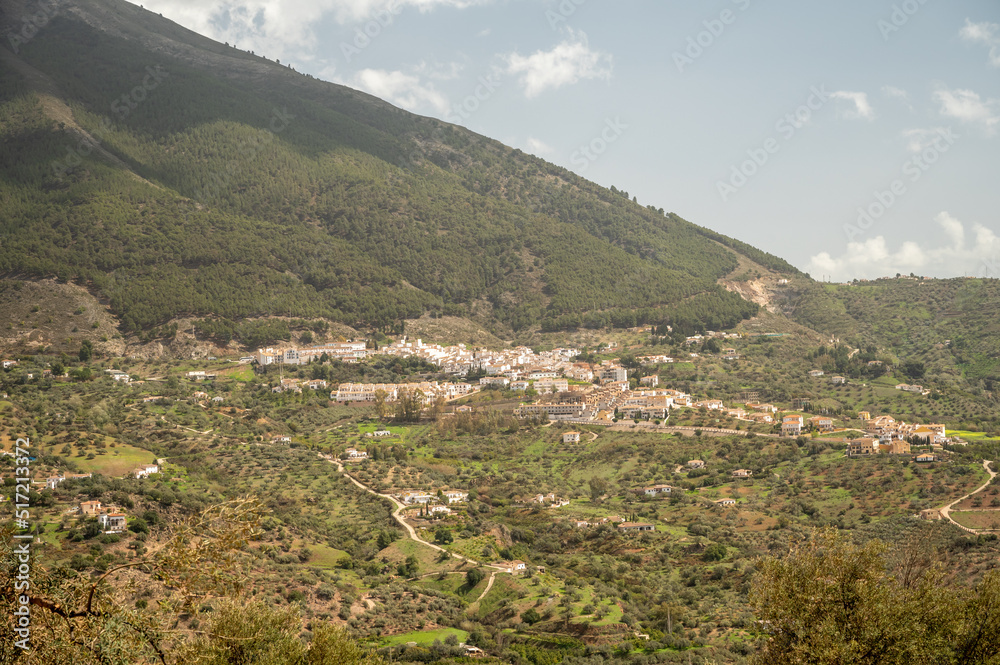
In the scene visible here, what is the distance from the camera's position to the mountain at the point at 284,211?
84125mm

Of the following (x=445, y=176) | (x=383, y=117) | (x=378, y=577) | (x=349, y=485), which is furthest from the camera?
(x=383, y=117)

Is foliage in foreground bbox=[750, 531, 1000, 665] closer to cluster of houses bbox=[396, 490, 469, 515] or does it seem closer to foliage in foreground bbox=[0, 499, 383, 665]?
foliage in foreground bbox=[0, 499, 383, 665]

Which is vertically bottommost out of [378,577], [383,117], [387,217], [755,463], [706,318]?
[378,577]

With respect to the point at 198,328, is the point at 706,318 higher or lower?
higher

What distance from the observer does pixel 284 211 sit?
109188mm

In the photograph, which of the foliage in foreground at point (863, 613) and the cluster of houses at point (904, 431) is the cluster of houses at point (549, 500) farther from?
the foliage in foreground at point (863, 613)

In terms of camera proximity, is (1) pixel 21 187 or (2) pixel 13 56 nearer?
(1) pixel 21 187

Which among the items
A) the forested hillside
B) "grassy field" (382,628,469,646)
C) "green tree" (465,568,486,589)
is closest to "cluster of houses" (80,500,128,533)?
"grassy field" (382,628,469,646)

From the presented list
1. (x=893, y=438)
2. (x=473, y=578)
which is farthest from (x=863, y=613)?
(x=893, y=438)

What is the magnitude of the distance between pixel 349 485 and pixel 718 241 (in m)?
103

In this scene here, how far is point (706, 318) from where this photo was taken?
94250 mm

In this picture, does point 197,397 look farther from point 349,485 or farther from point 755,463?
point 755,463

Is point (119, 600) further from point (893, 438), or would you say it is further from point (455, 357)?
point (455, 357)

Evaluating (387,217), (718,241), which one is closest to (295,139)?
(387,217)
